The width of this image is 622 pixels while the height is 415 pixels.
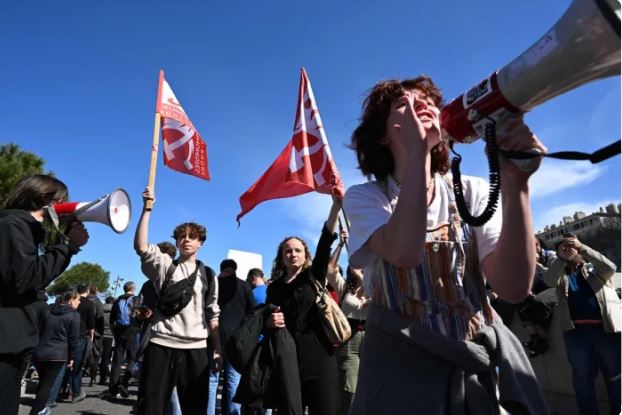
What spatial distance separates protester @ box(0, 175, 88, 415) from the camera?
241 centimetres

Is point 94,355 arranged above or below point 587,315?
above

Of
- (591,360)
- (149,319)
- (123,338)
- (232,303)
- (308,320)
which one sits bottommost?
(591,360)

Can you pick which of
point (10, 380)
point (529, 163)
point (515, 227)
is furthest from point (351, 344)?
point (529, 163)

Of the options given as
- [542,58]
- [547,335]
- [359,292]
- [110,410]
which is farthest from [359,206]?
[110,410]

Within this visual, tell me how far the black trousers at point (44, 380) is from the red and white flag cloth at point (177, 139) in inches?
128

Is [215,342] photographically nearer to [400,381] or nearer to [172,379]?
[172,379]

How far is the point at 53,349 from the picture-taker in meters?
6.05

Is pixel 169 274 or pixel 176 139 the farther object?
pixel 176 139

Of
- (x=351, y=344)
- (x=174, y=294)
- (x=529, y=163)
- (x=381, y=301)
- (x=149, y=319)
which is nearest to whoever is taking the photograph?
(x=529, y=163)

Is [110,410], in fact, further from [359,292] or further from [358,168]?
[358,168]

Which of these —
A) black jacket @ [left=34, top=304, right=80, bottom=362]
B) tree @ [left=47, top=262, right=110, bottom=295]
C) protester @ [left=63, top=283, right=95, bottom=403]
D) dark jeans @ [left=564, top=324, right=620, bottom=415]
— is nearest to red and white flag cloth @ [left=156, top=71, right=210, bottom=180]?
black jacket @ [left=34, top=304, right=80, bottom=362]

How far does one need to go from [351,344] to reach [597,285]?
2782 millimetres

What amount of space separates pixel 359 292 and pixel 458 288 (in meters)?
5.06

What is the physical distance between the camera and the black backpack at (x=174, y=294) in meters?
3.96
